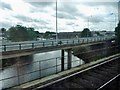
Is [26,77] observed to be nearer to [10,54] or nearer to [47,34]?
[10,54]

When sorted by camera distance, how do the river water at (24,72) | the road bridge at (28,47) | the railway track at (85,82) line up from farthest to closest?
the road bridge at (28,47) → the river water at (24,72) → the railway track at (85,82)

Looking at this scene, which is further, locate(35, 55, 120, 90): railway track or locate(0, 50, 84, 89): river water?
locate(0, 50, 84, 89): river water

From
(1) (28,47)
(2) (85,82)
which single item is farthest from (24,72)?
(2) (85,82)

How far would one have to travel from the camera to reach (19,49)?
22.2 meters

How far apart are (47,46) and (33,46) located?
11.9ft

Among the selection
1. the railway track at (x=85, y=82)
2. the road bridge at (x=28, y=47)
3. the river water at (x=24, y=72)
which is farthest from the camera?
the road bridge at (x=28, y=47)

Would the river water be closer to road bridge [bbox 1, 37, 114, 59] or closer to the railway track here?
road bridge [bbox 1, 37, 114, 59]

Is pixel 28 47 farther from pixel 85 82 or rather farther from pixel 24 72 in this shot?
pixel 85 82

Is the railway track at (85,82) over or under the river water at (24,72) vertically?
over

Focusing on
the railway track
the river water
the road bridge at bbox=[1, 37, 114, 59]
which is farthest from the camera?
the road bridge at bbox=[1, 37, 114, 59]

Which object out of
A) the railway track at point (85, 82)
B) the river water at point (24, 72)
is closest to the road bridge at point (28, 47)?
the river water at point (24, 72)

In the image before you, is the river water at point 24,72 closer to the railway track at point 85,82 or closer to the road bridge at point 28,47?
the road bridge at point 28,47

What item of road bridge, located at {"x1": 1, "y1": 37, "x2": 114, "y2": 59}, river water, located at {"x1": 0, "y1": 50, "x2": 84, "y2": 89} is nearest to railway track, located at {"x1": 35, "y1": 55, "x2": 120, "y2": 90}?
river water, located at {"x1": 0, "y1": 50, "x2": 84, "y2": 89}

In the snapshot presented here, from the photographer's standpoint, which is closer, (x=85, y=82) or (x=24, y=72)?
(x=85, y=82)
